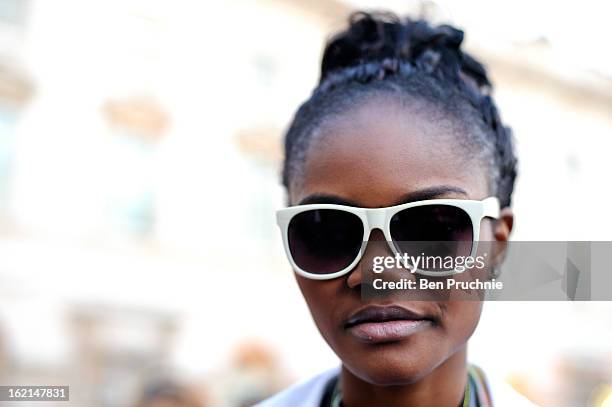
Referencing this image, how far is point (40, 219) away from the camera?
737 cm

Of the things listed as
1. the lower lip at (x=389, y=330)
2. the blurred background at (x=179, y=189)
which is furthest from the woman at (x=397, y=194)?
the blurred background at (x=179, y=189)

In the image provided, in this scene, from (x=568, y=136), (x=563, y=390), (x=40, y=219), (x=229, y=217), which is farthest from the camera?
(x=568, y=136)

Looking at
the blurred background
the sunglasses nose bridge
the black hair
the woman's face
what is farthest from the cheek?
the blurred background

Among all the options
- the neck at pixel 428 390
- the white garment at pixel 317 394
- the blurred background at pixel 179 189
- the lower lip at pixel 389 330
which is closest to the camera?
the lower lip at pixel 389 330

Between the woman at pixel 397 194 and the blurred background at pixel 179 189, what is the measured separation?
553cm

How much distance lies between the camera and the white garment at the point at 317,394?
4.20ft

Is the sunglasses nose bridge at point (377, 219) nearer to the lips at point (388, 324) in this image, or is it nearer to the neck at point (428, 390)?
the lips at point (388, 324)

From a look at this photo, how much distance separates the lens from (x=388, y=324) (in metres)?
1.06

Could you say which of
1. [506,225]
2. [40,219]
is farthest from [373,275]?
[40,219]

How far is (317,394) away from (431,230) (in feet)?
1.66

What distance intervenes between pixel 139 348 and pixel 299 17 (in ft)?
14.2

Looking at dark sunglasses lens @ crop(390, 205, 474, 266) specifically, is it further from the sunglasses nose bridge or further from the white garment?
the white garment

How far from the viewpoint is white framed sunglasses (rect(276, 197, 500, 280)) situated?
1.07 meters

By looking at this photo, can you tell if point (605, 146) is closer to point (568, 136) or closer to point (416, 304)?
point (568, 136)
